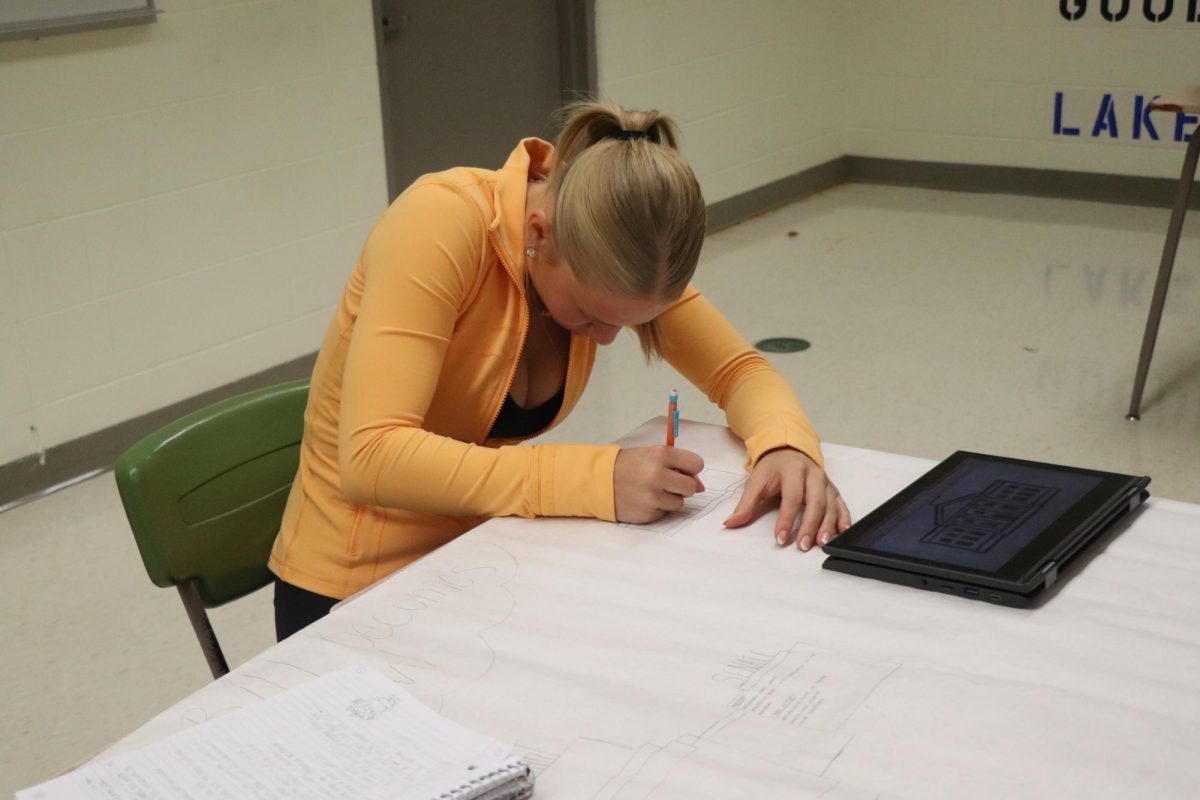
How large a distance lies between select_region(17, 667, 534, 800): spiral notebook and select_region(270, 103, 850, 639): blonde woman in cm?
42

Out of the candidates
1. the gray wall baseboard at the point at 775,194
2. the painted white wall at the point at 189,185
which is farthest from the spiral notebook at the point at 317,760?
the gray wall baseboard at the point at 775,194

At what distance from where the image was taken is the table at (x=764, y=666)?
1020 millimetres

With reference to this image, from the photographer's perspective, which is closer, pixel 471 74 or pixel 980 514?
pixel 980 514

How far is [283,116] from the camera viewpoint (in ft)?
12.1

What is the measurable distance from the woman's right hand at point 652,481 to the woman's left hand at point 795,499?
7 cm

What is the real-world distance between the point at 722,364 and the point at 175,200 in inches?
84.2

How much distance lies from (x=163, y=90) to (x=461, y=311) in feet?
7.02

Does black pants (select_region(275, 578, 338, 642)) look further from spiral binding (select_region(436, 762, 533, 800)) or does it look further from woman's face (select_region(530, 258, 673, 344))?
spiral binding (select_region(436, 762, 533, 800))

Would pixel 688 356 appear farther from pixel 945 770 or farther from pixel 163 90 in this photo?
pixel 163 90

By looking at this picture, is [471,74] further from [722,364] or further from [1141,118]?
[722,364]

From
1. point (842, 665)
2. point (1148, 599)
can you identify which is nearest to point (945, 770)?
→ point (842, 665)

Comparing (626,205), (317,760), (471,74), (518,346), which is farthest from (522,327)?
(471,74)

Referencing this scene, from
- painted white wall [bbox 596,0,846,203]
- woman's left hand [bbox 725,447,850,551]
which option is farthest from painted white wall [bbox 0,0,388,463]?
woman's left hand [bbox 725,447,850,551]

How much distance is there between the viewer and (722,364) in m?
1.81
